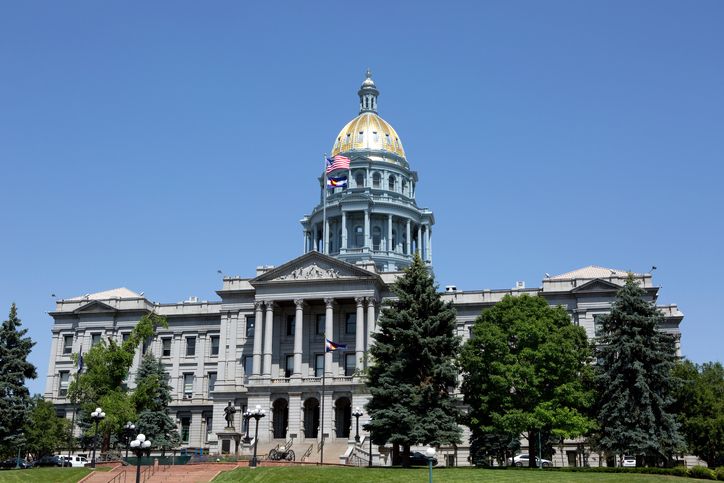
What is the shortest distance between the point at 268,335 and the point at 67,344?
26214mm

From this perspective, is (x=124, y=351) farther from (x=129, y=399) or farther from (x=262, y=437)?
(x=262, y=437)

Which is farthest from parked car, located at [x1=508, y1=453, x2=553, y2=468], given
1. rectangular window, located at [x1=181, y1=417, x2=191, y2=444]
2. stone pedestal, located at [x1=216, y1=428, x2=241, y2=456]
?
rectangular window, located at [x1=181, y1=417, x2=191, y2=444]

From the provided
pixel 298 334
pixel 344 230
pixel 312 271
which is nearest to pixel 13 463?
pixel 298 334

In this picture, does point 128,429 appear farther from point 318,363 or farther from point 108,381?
point 318,363

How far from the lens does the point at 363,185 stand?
10669 centimetres

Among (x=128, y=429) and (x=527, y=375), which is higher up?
(x=527, y=375)

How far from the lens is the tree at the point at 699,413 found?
55.5m

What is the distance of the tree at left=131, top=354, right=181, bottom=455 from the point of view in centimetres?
6969

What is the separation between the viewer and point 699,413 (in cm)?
5672

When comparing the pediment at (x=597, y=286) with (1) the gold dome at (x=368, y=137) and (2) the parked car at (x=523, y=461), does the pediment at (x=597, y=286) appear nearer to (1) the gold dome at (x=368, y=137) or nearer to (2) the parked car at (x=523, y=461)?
(2) the parked car at (x=523, y=461)

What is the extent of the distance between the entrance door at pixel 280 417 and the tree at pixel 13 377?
21.0 m

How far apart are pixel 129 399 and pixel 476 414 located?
28988 millimetres

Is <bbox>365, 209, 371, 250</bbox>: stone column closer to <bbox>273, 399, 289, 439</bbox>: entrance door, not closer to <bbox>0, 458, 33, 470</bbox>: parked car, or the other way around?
<bbox>273, 399, 289, 439</bbox>: entrance door

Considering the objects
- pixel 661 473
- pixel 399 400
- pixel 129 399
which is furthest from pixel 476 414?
pixel 129 399
